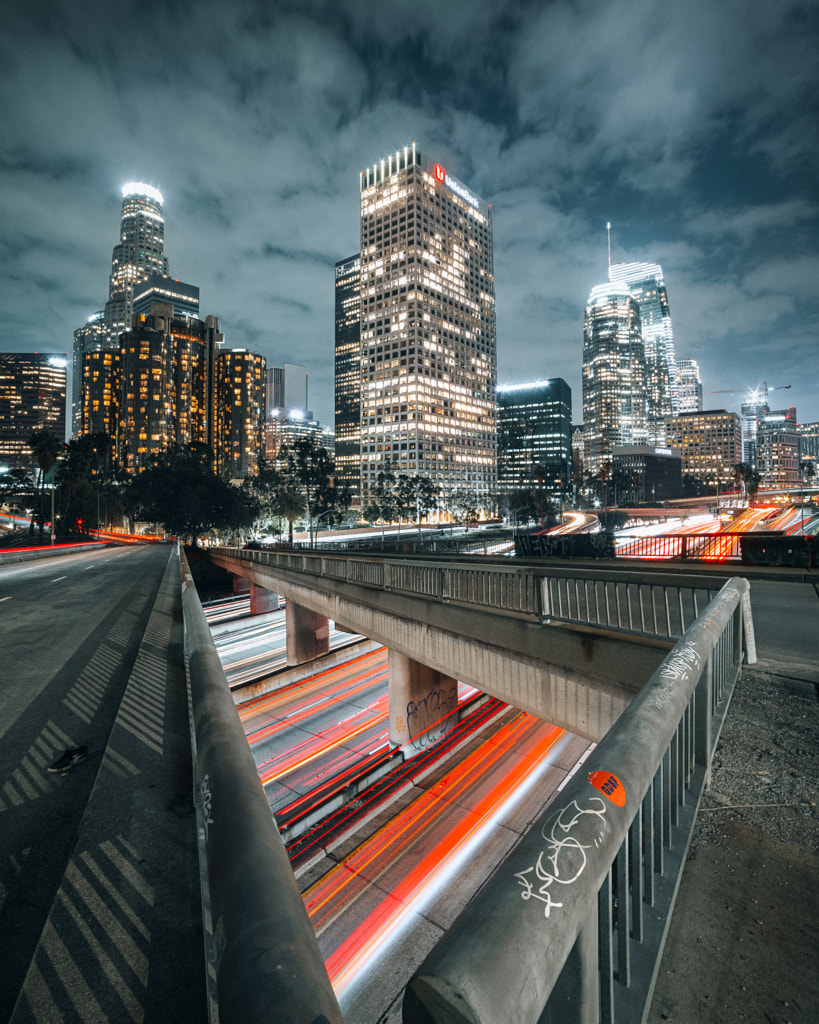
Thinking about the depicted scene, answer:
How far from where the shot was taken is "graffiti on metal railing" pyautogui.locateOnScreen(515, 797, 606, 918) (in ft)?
4.08

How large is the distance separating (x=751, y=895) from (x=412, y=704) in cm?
2051

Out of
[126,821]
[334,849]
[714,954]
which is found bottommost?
[334,849]

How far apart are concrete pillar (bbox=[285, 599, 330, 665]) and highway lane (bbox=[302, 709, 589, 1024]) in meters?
16.1

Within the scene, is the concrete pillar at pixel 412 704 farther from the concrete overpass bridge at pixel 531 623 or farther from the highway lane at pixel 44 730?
the highway lane at pixel 44 730

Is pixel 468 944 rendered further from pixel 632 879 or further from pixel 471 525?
pixel 471 525

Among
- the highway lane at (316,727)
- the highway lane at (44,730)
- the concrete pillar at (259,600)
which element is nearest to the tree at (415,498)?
the concrete pillar at (259,600)

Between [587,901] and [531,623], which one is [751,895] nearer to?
[587,901]

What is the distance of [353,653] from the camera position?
36.9 metres

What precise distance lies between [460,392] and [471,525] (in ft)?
219

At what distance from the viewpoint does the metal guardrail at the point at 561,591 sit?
8.09 meters

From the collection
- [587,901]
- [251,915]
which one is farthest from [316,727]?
[587,901]

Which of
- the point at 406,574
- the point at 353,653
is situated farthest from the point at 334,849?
the point at 353,653

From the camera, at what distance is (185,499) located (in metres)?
69.8

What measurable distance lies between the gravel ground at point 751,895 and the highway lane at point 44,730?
3.39m
